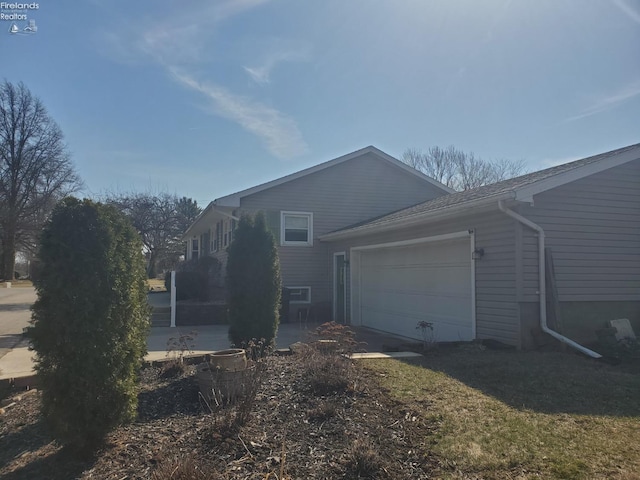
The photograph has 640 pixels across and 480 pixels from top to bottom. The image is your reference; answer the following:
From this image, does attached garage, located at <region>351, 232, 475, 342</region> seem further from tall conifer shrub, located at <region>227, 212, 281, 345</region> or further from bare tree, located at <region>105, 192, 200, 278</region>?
bare tree, located at <region>105, 192, 200, 278</region>

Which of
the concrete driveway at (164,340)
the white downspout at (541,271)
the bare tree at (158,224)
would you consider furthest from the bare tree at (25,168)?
the white downspout at (541,271)

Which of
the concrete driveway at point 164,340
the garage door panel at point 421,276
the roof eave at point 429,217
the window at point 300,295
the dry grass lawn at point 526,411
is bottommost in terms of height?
the concrete driveway at point 164,340

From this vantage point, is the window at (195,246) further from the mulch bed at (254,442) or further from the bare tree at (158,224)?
the mulch bed at (254,442)

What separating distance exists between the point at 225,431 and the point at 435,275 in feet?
23.7

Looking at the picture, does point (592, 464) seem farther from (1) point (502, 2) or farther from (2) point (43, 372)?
(1) point (502, 2)

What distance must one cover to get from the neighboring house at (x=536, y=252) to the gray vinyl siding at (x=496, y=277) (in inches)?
0.7

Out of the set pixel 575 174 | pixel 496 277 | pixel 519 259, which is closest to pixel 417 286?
pixel 496 277

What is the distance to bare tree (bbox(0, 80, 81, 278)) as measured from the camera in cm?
3647

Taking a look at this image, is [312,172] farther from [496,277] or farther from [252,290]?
[252,290]

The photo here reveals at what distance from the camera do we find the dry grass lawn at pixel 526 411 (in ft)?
11.4

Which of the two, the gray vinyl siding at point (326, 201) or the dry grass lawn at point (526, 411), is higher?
the gray vinyl siding at point (326, 201)

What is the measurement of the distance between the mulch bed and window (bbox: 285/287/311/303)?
9862mm

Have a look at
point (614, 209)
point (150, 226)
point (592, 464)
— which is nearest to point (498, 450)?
point (592, 464)

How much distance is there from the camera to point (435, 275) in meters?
10.4
